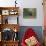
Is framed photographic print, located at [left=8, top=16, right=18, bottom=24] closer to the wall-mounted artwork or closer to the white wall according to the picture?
the white wall

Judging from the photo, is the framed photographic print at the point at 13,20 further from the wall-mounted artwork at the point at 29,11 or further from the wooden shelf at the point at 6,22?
the wall-mounted artwork at the point at 29,11

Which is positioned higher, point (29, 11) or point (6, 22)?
point (29, 11)

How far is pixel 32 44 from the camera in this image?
4746 mm

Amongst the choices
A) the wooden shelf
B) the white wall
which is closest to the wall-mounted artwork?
the white wall

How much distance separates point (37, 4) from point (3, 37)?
1.54m

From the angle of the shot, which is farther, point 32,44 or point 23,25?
point 23,25

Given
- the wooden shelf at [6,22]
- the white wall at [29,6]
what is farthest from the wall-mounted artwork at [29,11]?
the wooden shelf at [6,22]

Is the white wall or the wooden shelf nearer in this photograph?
the wooden shelf

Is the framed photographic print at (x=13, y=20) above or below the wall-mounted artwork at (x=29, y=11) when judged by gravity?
below

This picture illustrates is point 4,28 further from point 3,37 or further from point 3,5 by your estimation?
point 3,5

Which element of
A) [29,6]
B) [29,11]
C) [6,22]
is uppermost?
[29,6]

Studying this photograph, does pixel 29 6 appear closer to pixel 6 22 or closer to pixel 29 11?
pixel 29 11

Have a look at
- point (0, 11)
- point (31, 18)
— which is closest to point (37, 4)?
point (31, 18)

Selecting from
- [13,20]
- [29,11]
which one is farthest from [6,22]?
[29,11]
